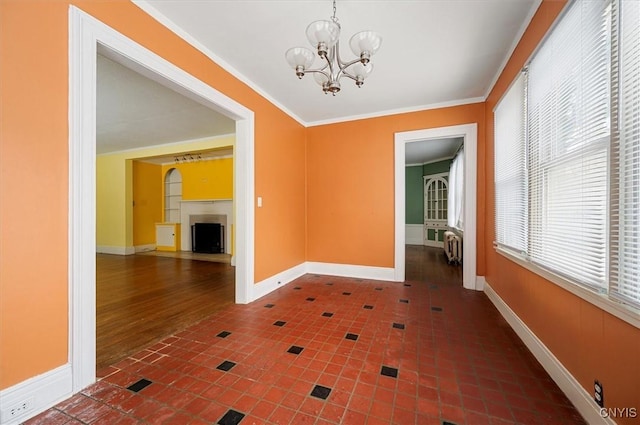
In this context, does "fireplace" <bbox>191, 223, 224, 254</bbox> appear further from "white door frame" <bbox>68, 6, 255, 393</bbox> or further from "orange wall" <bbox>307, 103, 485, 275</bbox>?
"white door frame" <bbox>68, 6, 255, 393</bbox>

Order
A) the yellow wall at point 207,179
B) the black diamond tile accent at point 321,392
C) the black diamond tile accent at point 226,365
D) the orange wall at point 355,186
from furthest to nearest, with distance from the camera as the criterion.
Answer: the yellow wall at point 207,179
the orange wall at point 355,186
the black diamond tile accent at point 226,365
the black diamond tile accent at point 321,392

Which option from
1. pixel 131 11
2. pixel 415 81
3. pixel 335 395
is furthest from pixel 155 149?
pixel 335 395

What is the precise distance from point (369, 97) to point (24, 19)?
10.6 feet

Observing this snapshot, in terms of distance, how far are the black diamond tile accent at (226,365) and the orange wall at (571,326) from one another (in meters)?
2.15

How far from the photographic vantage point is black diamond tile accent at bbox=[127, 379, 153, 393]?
1531 millimetres

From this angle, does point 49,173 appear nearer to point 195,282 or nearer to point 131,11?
point 131,11

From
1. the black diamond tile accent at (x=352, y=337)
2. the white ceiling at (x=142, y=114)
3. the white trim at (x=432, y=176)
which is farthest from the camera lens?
the white trim at (x=432, y=176)

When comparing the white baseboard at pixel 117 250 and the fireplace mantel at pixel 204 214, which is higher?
the fireplace mantel at pixel 204 214

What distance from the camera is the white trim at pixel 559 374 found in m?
1.26

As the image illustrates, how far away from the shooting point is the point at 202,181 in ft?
21.8

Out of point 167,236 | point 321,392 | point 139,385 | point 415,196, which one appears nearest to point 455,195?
point 415,196

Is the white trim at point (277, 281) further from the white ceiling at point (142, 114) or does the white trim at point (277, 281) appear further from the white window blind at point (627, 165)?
the white window blind at point (627, 165)

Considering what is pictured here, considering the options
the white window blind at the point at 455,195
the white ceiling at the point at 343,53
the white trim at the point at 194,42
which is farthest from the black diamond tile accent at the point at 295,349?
the white window blind at the point at 455,195

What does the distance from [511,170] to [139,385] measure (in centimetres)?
367
